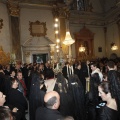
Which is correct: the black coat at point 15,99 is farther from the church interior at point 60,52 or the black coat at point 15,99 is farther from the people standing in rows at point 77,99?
the people standing in rows at point 77,99

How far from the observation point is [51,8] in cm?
1705

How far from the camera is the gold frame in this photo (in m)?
16.4

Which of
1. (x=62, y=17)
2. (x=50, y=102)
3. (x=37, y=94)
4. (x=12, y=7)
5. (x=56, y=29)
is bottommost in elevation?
(x=37, y=94)

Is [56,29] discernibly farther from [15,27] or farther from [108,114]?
[108,114]

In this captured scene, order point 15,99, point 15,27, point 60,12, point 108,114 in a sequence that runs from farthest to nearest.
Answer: point 60,12 < point 15,27 < point 15,99 < point 108,114

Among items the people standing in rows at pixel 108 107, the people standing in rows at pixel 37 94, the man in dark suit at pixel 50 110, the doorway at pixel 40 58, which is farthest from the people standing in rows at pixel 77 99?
the doorway at pixel 40 58

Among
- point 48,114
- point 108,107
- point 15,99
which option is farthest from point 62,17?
point 48,114

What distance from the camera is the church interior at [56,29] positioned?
1509 cm

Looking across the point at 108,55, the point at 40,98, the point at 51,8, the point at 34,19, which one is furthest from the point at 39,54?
the point at 40,98

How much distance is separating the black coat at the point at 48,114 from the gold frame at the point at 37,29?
1419cm

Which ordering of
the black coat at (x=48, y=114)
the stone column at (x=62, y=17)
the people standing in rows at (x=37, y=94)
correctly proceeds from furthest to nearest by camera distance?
the stone column at (x=62, y=17)
the people standing in rows at (x=37, y=94)
the black coat at (x=48, y=114)

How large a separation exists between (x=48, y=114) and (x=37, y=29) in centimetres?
1467

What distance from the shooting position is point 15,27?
15.2 metres

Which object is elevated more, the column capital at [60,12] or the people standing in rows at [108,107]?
the column capital at [60,12]
